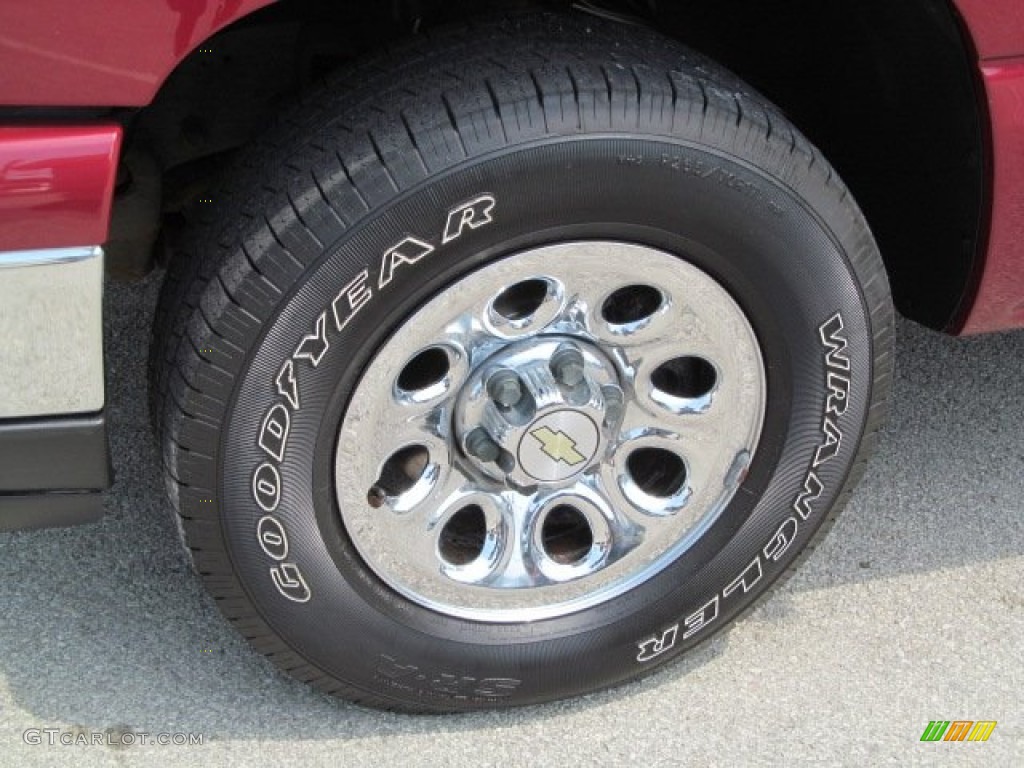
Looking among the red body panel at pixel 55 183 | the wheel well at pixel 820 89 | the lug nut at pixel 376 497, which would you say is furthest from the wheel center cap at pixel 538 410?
the red body panel at pixel 55 183

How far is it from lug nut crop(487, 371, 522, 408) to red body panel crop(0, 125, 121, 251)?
65cm

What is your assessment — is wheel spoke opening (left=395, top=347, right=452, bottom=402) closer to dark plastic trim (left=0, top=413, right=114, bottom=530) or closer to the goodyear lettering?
the goodyear lettering

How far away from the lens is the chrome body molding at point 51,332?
1.79 metres

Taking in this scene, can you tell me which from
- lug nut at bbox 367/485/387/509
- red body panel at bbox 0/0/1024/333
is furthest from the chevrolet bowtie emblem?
red body panel at bbox 0/0/1024/333

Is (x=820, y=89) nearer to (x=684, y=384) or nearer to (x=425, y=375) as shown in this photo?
(x=684, y=384)

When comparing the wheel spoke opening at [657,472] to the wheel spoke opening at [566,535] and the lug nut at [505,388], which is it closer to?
the wheel spoke opening at [566,535]

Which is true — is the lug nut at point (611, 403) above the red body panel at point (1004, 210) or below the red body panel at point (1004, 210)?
below

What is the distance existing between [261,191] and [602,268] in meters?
0.50

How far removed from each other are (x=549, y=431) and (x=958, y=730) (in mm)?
887

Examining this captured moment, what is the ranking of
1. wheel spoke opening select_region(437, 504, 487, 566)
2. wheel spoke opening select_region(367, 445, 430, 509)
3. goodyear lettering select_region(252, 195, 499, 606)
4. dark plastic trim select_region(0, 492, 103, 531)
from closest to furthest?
goodyear lettering select_region(252, 195, 499, 606) → dark plastic trim select_region(0, 492, 103, 531) → wheel spoke opening select_region(367, 445, 430, 509) → wheel spoke opening select_region(437, 504, 487, 566)

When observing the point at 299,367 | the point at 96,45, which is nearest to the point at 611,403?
the point at 299,367

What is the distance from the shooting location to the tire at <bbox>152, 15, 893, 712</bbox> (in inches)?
75.6

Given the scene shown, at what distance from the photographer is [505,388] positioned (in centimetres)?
215

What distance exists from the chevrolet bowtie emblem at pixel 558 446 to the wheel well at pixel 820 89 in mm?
655
